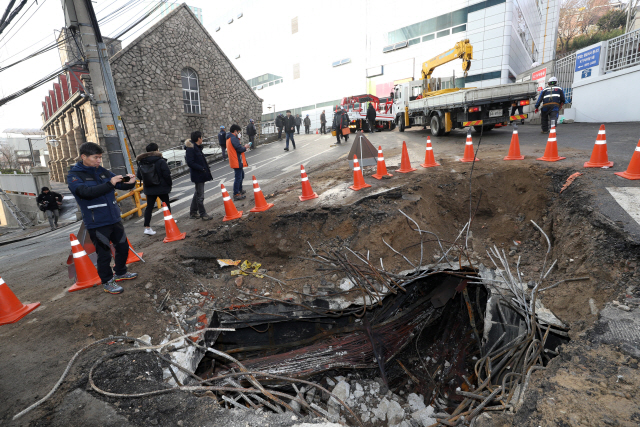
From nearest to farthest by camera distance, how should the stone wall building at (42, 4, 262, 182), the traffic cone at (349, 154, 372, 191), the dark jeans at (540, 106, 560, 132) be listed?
the traffic cone at (349, 154, 372, 191) < the dark jeans at (540, 106, 560, 132) < the stone wall building at (42, 4, 262, 182)

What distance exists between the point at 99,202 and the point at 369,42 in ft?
95.5

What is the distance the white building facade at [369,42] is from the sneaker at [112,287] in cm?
2476

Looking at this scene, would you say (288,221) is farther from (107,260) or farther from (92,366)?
(92,366)

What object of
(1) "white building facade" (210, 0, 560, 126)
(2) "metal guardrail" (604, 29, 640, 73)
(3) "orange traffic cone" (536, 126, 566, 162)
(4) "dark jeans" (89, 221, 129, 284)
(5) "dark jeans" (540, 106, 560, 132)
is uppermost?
(1) "white building facade" (210, 0, 560, 126)

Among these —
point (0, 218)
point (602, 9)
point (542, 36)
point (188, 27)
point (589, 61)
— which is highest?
point (602, 9)

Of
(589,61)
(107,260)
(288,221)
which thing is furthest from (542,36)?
(107,260)

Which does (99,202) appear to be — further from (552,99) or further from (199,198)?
(552,99)

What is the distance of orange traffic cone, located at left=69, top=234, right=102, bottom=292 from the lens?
4.08 meters

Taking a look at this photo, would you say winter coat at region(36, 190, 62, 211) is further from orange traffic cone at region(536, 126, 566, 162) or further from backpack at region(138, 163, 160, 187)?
orange traffic cone at region(536, 126, 566, 162)

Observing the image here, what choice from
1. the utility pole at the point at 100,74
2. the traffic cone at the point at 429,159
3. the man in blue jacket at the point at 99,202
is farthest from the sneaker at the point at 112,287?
the traffic cone at the point at 429,159

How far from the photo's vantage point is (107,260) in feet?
12.7

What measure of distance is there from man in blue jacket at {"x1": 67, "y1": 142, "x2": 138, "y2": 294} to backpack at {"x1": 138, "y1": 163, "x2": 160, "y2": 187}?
1.87 meters

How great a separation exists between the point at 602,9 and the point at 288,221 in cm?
4984

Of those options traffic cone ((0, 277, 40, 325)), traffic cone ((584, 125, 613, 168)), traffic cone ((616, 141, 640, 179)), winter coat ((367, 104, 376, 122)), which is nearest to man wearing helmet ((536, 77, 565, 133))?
traffic cone ((584, 125, 613, 168))
